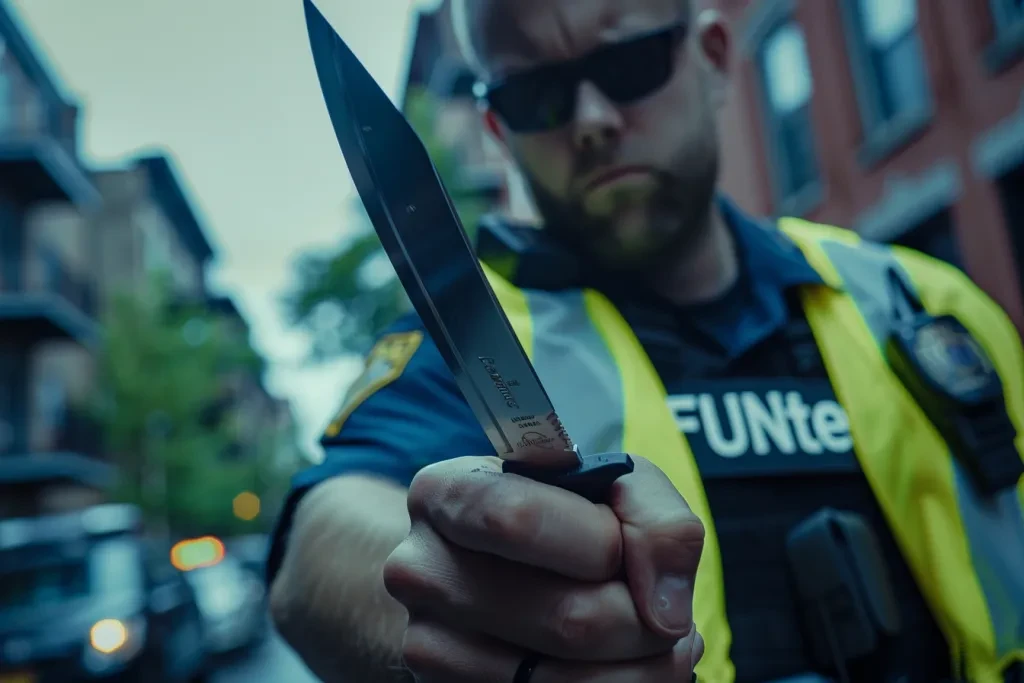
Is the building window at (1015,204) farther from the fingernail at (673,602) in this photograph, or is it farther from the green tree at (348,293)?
the fingernail at (673,602)

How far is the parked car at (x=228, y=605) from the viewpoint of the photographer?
6.70m

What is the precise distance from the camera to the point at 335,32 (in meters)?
0.46

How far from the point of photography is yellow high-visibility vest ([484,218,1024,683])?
0.90 m

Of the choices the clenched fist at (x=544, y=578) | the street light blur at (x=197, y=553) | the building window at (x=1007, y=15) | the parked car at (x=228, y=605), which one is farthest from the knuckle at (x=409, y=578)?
the street light blur at (x=197, y=553)

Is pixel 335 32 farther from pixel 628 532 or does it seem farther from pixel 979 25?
pixel 979 25

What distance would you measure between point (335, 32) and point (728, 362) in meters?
0.76

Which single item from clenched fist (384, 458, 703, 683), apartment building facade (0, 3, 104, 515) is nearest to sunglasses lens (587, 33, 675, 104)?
clenched fist (384, 458, 703, 683)

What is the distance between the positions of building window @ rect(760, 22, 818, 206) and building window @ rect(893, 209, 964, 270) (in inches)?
41.1

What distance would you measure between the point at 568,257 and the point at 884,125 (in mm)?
5084

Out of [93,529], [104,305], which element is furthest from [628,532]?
[104,305]

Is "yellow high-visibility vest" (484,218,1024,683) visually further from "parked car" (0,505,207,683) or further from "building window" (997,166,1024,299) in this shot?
"parked car" (0,505,207,683)

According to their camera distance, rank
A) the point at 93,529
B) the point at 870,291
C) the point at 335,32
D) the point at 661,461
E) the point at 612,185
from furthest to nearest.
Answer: the point at 93,529 → the point at 870,291 → the point at 612,185 → the point at 661,461 → the point at 335,32

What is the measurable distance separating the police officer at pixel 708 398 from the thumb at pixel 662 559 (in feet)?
0.77

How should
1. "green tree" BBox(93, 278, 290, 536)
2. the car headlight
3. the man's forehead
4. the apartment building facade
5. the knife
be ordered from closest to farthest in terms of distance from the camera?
1. the knife
2. the man's forehead
3. the car headlight
4. "green tree" BBox(93, 278, 290, 536)
5. the apartment building facade
